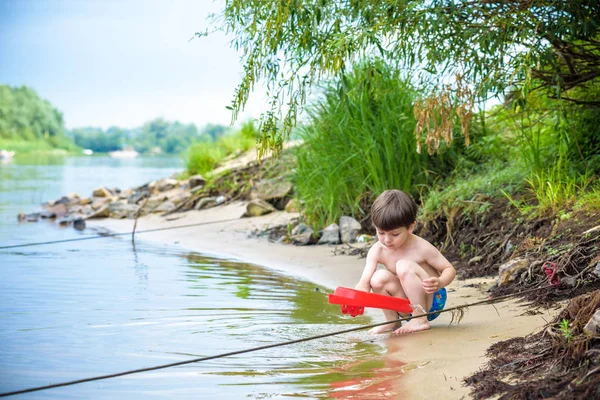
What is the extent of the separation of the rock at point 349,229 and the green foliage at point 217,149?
675 cm

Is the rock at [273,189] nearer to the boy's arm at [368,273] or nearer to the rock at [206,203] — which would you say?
the rock at [206,203]

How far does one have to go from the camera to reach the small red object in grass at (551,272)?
386 cm

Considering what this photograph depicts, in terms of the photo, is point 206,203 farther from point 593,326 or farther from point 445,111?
point 593,326

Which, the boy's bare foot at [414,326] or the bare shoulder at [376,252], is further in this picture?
the bare shoulder at [376,252]

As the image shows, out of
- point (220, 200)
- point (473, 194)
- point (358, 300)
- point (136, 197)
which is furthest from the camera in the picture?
point (136, 197)

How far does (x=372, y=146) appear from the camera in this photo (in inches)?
278

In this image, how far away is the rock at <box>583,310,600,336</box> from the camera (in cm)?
259

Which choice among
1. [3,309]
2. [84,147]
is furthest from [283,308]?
→ [84,147]

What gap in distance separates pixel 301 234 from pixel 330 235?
0.45 metres

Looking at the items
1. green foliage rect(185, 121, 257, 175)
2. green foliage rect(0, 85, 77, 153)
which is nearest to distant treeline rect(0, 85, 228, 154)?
green foliage rect(0, 85, 77, 153)

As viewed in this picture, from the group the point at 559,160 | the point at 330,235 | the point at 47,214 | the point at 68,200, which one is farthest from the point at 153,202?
the point at 559,160

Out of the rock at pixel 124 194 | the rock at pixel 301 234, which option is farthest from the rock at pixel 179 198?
the rock at pixel 301 234

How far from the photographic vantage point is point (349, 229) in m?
7.06

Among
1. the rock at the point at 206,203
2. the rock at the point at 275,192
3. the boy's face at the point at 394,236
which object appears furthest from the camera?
the rock at the point at 206,203
